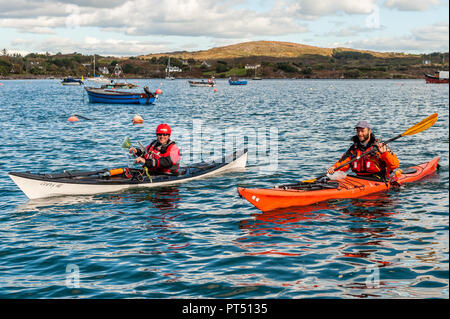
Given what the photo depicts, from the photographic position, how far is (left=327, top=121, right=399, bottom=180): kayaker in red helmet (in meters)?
13.5

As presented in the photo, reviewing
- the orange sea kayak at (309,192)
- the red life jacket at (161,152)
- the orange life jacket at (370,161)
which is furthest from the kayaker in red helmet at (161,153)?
the orange life jacket at (370,161)

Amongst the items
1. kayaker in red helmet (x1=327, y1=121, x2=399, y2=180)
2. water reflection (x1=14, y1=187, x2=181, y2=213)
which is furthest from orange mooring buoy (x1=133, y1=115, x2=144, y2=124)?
kayaker in red helmet (x1=327, y1=121, x2=399, y2=180)

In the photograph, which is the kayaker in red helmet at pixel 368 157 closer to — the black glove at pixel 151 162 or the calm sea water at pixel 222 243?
the calm sea water at pixel 222 243

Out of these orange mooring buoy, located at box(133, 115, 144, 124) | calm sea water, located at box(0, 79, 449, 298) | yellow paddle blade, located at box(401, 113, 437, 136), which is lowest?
calm sea water, located at box(0, 79, 449, 298)

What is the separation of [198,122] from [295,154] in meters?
18.1

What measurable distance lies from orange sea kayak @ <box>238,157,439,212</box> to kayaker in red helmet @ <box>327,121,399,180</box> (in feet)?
1.09

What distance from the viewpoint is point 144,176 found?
14812mm

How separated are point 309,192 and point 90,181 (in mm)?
6272

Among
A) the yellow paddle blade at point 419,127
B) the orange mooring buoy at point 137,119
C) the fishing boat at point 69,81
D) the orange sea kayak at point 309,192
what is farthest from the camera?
the fishing boat at point 69,81

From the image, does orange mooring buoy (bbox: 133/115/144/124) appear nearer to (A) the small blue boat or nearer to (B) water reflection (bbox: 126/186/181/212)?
(A) the small blue boat

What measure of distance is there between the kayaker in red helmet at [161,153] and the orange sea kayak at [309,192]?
3.30m

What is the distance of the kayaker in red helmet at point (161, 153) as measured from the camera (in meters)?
14.3
